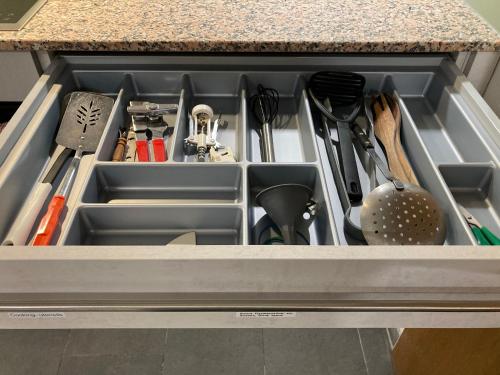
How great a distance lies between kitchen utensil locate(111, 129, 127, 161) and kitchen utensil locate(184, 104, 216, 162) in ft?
0.45

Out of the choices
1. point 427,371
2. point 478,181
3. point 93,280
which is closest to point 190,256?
point 93,280

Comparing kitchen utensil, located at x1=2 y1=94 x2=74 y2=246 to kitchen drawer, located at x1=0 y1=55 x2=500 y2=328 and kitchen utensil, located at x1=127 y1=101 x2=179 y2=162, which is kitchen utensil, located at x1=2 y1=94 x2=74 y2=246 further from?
kitchen utensil, located at x1=127 y1=101 x2=179 y2=162

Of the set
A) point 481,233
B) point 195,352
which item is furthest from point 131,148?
point 195,352

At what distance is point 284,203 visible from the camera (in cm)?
78

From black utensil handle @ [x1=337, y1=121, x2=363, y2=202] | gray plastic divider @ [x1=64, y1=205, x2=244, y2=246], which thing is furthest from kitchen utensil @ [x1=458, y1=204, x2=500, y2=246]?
gray plastic divider @ [x1=64, y1=205, x2=244, y2=246]

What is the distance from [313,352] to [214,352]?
0.35 metres

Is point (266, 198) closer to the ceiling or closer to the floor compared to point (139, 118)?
closer to the floor

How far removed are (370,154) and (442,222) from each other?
21cm

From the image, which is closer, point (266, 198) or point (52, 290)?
point (52, 290)

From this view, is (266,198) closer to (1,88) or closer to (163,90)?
(163,90)

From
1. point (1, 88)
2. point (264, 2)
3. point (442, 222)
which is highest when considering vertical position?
point (264, 2)

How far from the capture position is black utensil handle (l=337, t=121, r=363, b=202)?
83 centimetres

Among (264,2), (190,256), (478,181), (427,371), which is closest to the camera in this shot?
(190,256)

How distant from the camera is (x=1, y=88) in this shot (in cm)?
102
